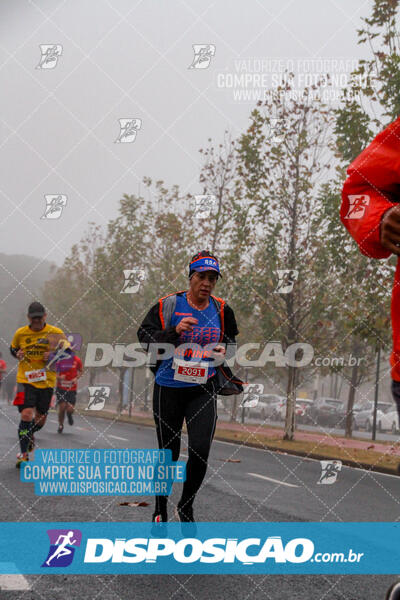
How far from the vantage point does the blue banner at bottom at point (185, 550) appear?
14.0 feet

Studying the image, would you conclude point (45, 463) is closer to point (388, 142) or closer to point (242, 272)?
point (388, 142)

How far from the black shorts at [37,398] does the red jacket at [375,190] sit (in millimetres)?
7341

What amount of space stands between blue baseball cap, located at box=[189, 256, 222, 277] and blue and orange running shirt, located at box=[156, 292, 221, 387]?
0.95 ft

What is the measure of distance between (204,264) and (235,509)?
2.69m

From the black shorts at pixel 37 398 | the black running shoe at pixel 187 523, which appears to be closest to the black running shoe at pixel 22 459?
the black shorts at pixel 37 398

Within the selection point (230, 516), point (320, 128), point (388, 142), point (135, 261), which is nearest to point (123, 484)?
point (230, 516)

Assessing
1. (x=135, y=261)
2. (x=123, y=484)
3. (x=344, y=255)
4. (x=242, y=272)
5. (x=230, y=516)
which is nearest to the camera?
(x=230, y=516)

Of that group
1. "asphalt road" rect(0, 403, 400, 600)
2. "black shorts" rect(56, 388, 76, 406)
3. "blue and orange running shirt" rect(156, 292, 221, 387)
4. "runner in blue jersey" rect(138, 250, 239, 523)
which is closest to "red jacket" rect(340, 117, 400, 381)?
"asphalt road" rect(0, 403, 400, 600)

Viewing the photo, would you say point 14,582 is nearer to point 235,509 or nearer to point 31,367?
point 235,509

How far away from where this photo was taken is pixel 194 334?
468cm

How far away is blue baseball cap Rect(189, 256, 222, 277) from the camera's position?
4.55 meters

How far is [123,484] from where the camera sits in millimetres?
7660

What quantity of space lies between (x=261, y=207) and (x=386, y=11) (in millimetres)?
6172

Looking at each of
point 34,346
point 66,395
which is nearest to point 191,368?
point 34,346
